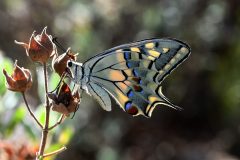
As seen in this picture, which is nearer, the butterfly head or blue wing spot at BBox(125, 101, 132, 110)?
the butterfly head

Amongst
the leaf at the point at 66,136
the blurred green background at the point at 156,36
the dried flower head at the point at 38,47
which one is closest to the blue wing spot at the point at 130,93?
the leaf at the point at 66,136

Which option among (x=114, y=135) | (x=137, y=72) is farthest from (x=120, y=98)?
(x=114, y=135)

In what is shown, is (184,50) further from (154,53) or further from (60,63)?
(60,63)

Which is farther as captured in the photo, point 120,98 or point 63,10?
point 63,10

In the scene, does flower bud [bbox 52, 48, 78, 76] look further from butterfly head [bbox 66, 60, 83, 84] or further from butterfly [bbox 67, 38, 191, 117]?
butterfly [bbox 67, 38, 191, 117]

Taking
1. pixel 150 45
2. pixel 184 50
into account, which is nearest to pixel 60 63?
pixel 150 45

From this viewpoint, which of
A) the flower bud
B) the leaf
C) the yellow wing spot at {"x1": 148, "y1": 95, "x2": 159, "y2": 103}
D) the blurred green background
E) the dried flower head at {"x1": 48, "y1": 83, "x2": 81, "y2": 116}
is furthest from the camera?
the blurred green background

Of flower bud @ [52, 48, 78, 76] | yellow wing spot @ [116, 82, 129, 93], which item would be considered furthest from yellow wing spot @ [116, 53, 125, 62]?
flower bud @ [52, 48, 78, 76]

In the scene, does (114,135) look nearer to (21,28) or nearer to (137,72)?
→ (21,28)

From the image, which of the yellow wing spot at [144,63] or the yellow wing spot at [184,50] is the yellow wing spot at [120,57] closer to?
the yellow wing spot at [144,63]
